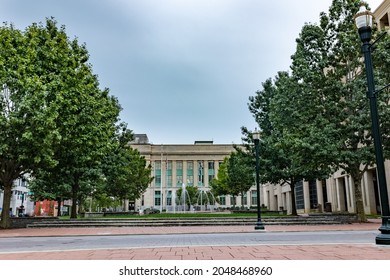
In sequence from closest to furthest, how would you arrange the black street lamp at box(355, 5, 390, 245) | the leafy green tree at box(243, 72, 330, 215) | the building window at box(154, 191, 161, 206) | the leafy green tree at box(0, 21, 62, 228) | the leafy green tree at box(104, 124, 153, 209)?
the black street lamp at box(355, 5, 390, 245) < the leafy green tree at box(0, 21, 62, 228) < the leafy green tree at box(243, 72, 330, 215) < the leafy green tree at box(104, 124, 153, 209) < the building window at box(154, 191, 161, 206)

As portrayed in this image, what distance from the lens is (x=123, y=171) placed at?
3362 centimetres

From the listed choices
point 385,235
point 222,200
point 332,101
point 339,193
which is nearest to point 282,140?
point 332,101

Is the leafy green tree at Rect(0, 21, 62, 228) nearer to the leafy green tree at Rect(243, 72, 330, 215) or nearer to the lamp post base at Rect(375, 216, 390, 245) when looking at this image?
the leafy green tree at Rect(243, 72, 330, 215)

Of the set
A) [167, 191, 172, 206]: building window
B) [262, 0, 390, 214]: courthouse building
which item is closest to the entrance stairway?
[262, 0, 390, 214]: courthouse building

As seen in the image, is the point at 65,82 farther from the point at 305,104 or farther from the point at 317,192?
the point at 317,192

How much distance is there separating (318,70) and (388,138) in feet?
20.1

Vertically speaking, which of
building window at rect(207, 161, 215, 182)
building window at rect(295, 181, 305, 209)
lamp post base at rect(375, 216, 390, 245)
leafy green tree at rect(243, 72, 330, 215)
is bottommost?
lamp post base at rect(375, 216, 390, 245)

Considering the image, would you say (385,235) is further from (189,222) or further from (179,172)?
(179,172)

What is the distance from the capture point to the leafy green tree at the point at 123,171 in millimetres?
31516

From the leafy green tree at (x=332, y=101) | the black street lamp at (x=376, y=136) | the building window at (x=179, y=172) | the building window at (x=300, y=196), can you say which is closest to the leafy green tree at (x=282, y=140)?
the leafy green tree at (x=332, y=101)

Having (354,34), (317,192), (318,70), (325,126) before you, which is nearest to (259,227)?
(325,126)

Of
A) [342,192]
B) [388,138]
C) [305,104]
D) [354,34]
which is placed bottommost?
[342,192]

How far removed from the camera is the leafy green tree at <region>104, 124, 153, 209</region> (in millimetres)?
31516
